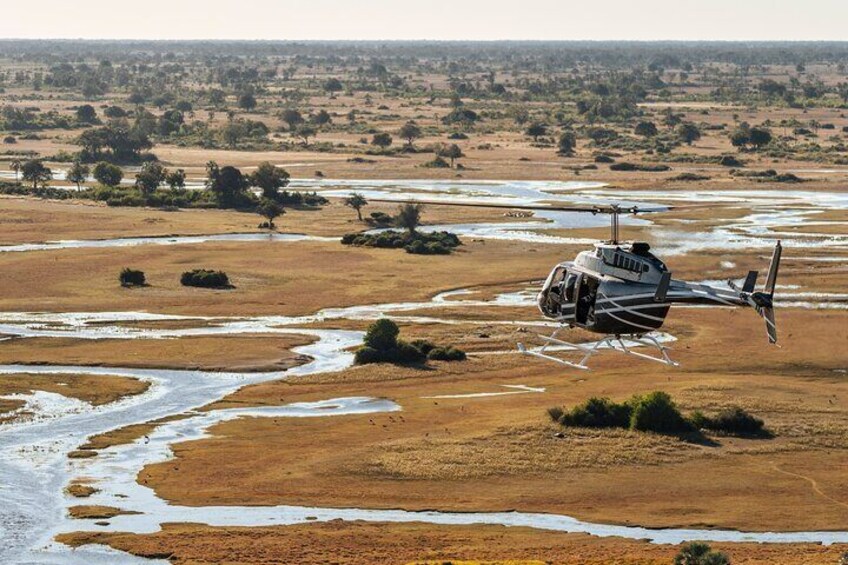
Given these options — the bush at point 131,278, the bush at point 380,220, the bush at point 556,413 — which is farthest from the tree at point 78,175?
the bush at point 556,413

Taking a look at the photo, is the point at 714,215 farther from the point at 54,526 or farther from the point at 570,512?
the point at 54,526

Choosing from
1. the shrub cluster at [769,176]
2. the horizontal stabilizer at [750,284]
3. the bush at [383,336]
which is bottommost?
the bush at [383,336]

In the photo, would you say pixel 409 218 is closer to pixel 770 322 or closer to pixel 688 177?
pixel 688 177

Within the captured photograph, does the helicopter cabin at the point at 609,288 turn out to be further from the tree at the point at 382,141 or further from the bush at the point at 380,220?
the tree at the point at 382,141

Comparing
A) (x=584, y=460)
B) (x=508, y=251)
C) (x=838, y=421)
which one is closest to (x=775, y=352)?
(x=838, y=421)

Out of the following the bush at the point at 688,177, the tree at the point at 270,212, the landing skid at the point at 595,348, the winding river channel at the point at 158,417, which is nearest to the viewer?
the landing skid at the point at 595,348

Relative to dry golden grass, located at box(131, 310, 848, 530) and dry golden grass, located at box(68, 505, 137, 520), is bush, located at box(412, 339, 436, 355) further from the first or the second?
dry golden grass, located at box(68, 505, 137, 520)

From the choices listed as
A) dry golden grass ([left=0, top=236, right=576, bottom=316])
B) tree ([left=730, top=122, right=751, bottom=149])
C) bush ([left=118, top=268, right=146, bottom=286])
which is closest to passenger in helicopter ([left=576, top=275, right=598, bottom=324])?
dry golden grass ([left=0, top=236, right=576, bottom=316])

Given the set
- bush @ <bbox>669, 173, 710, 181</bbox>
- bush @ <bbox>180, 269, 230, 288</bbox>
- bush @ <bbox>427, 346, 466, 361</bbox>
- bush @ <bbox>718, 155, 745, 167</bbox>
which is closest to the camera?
bush @ <bbox>427, 346, 466, 361</bbox>
